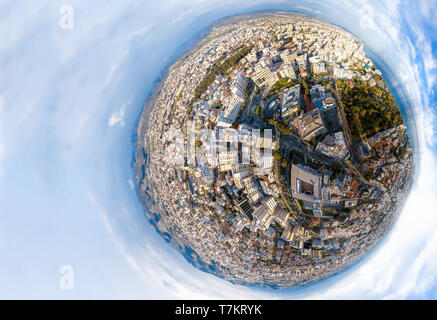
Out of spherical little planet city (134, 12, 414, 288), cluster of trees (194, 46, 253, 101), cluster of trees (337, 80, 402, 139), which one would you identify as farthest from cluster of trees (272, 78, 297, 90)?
cluster of trees (194, 46, 253, 101)

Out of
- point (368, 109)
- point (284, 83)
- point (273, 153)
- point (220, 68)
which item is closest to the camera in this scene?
point (368, 109)

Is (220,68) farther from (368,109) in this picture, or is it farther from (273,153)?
(368,109)

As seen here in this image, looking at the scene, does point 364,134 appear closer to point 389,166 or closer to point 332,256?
point 389,166

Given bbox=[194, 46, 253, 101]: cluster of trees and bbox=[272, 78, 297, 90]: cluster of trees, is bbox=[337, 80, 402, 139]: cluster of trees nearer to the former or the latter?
bbox=[272, 78, 297, 90]: cluster of trees

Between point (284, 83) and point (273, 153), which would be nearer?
point (273, 153)

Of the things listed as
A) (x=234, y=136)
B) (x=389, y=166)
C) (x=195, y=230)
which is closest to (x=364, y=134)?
(x=389, y=166)

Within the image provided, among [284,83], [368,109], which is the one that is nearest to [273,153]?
[284,83]
